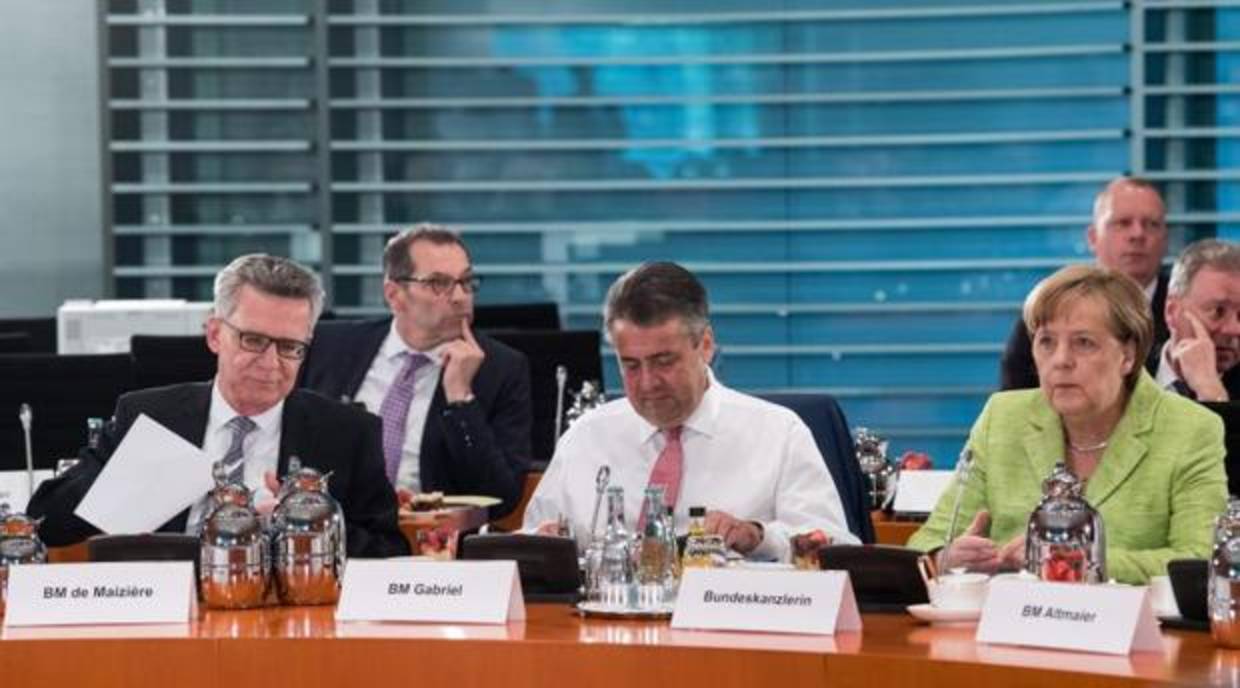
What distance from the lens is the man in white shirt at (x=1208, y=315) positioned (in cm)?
647

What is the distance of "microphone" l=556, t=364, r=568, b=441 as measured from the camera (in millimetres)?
7145

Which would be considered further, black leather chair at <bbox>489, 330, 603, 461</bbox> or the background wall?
the background wall

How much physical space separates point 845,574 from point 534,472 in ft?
11.2

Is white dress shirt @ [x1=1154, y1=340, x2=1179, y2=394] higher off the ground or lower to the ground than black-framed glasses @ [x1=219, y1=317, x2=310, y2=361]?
lower

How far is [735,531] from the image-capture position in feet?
14.8

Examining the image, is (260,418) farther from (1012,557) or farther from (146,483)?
(1012,557)

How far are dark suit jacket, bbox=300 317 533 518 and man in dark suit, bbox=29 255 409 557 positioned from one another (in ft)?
5.23

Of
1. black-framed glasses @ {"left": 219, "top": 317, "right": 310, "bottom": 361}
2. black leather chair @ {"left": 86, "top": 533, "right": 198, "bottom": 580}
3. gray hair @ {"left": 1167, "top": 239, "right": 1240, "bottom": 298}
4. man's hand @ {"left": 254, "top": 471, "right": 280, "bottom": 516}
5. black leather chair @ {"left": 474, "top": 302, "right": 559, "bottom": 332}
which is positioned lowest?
black leather chair @ {"left": 86, "top": 533, "right": 198, "bottom": 580}

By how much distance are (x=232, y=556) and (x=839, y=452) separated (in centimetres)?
143

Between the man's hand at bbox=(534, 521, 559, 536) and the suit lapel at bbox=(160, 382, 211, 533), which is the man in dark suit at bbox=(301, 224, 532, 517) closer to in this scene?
the suit lapel at bbox=(160, 382, 211, 533)

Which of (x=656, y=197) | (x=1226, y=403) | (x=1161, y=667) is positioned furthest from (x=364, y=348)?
(x=656, y=197)

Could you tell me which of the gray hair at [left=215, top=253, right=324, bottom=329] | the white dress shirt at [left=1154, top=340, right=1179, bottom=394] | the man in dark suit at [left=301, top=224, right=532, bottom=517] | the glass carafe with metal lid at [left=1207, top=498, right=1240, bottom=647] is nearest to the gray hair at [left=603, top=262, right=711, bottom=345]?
the gray hair at [left=215, top=253, right=324, bottom=329]

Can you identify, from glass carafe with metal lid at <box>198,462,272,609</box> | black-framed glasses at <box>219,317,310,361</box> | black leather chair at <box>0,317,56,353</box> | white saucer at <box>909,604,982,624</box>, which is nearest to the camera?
white saucer at <box>909,604,982,624</box>

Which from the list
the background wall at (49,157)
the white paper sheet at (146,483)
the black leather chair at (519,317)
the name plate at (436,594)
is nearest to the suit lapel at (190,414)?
the white paper sheet at (146,483)
